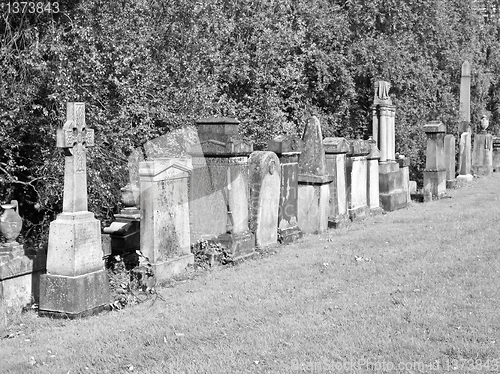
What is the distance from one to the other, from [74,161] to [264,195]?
3.69 metres

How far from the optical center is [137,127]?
11.4m

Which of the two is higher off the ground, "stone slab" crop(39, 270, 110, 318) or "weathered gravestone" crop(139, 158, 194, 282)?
"weathered gravestone" crop(139, 158, 194, 282)

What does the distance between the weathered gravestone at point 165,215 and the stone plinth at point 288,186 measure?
8.28ft

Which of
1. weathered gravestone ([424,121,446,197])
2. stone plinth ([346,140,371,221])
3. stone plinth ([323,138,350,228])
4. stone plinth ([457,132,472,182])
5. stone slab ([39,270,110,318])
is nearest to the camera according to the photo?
stone slab ([39,270,110,318])

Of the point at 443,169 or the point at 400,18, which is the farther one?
the point at 400,18

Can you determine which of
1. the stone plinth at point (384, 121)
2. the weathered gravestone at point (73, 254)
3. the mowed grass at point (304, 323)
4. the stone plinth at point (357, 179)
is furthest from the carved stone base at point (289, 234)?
the stone plinth at point (384, 121)

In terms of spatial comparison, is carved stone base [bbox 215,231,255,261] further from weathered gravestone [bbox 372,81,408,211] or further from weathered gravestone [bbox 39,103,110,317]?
weathered gravestone [bbox 372,81,408,211]

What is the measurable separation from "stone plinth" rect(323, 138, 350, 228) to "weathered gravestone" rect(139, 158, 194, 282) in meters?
4.18

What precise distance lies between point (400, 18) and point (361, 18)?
1627 mm

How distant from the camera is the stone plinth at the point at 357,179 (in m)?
12.7

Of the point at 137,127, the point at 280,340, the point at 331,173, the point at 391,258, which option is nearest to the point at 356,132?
the point at 331,173

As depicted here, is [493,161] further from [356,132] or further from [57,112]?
[57,112]

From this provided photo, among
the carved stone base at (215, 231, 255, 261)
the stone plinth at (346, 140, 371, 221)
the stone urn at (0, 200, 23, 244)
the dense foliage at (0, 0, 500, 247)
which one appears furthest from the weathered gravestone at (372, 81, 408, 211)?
the stone urn at (0, 200, 23, 244)

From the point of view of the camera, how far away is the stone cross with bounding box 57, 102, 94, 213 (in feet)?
21.9
